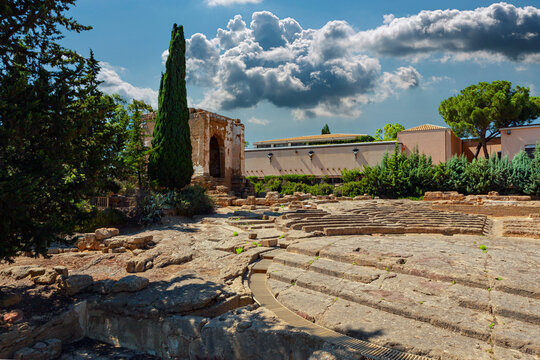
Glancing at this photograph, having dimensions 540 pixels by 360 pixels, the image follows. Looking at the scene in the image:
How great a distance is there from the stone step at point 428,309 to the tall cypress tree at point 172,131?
32.2ft

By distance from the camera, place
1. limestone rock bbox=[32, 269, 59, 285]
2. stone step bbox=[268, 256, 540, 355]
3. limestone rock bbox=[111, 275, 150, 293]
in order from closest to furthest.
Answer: stone step bbox=[268, 256, 540, 355] < limestone rock bbox=[111, 275, 150, 293] < limestone rock bbox=[32, 269, 59, 285]

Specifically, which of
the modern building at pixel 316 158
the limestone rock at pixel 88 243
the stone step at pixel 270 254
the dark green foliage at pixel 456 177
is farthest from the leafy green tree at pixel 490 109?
the limestone rock at pixel 88 243

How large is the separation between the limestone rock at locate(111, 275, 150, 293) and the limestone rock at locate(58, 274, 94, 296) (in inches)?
18.6

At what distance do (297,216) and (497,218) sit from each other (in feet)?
27.6

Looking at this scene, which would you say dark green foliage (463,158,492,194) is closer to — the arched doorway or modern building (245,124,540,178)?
modern building (245,124,540,178)

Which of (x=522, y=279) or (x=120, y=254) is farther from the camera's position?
(x=120, y=254)

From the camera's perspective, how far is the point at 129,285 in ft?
15.9

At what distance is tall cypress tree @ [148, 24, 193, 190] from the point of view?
47.4ft

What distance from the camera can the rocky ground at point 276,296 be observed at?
3.69 metres

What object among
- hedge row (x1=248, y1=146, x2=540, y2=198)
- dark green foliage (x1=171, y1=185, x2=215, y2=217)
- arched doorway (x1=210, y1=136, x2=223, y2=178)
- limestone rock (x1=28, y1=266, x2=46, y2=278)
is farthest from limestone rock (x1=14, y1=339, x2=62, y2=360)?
hedge row (x1=248, y1=146, x2=540, y2=198)

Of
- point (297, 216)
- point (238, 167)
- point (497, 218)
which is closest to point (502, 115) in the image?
point (497, 218)

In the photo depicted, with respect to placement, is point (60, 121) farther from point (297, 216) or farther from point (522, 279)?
point (297, 216)

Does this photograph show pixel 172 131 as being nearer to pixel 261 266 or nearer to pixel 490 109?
pixel 261 266

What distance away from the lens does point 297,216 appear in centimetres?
1255
